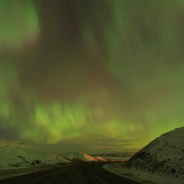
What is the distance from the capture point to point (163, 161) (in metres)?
44.8

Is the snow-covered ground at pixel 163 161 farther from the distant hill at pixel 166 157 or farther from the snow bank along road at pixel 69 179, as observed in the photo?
the snow bank along road at pixel 69 179

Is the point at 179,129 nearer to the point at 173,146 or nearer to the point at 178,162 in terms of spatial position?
the point at 173,146

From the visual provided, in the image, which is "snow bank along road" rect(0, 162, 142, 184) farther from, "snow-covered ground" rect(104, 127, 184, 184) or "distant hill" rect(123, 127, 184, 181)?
"distant hill" rect(123, 127, 184, 181)

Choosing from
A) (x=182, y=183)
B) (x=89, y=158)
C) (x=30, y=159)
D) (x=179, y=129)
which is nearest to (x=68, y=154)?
(x=89, y=158)

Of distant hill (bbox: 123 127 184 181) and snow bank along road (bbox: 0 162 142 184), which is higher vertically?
distant hill (bbox: 123 127 184 181)

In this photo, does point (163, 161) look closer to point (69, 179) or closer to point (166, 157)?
point (166, 157)

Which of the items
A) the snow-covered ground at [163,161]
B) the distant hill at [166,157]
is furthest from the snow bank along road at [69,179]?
the distant hill at [166,157]

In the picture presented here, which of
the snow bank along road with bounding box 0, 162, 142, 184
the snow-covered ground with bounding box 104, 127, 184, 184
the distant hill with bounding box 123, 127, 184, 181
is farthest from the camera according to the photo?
the distant hill with bounding box 123, 127, 184, 181

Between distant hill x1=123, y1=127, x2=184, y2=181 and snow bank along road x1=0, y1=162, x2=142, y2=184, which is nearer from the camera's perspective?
snow bank along road x1=0, y1=162, x2=142, y2=184

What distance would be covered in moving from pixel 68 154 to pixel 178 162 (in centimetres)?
15979

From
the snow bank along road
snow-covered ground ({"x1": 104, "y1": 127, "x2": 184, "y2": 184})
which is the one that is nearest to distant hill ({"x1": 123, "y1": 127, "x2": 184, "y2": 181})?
snow-covered ground ({"x1": 104, "y1": 127, "x2": 184, "y2": 184})

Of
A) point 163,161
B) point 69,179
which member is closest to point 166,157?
point 163,161

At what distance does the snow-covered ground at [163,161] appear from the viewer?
125 feet

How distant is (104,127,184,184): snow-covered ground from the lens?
38.1 metres
